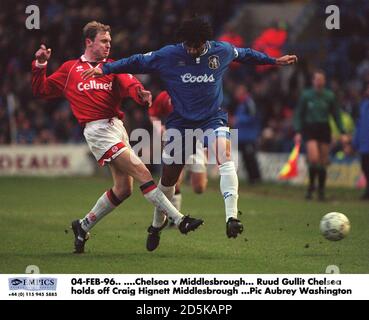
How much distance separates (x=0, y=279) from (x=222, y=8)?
2234cm

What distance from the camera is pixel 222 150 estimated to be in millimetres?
9750

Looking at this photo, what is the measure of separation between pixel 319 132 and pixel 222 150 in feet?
25.5

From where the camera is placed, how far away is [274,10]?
28.9m

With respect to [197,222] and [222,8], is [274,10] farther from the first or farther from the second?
[197,222]

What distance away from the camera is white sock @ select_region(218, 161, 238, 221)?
9562mm

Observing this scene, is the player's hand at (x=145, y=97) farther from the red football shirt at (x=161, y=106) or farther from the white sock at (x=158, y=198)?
the red football shirt at (x=161, y=106)

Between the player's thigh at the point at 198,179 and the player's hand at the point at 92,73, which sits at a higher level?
the player's hand at the point at 92,73

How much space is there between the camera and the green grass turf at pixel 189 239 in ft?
31.3

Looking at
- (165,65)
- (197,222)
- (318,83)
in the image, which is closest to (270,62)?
(165,65)

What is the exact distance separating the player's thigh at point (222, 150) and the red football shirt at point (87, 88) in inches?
42.4

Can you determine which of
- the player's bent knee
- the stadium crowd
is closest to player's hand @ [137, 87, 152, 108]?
the player's bent knee

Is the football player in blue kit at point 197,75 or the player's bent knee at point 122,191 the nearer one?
the football player in blue kit at point 197,75

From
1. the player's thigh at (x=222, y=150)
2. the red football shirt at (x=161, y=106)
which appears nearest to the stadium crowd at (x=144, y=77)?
the red football shirt at (x=161, y=106)

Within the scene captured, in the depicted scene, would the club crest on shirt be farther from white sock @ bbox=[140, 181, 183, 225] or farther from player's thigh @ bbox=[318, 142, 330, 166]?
player's thigh @ bbox=[318, 142, 330, 166]
